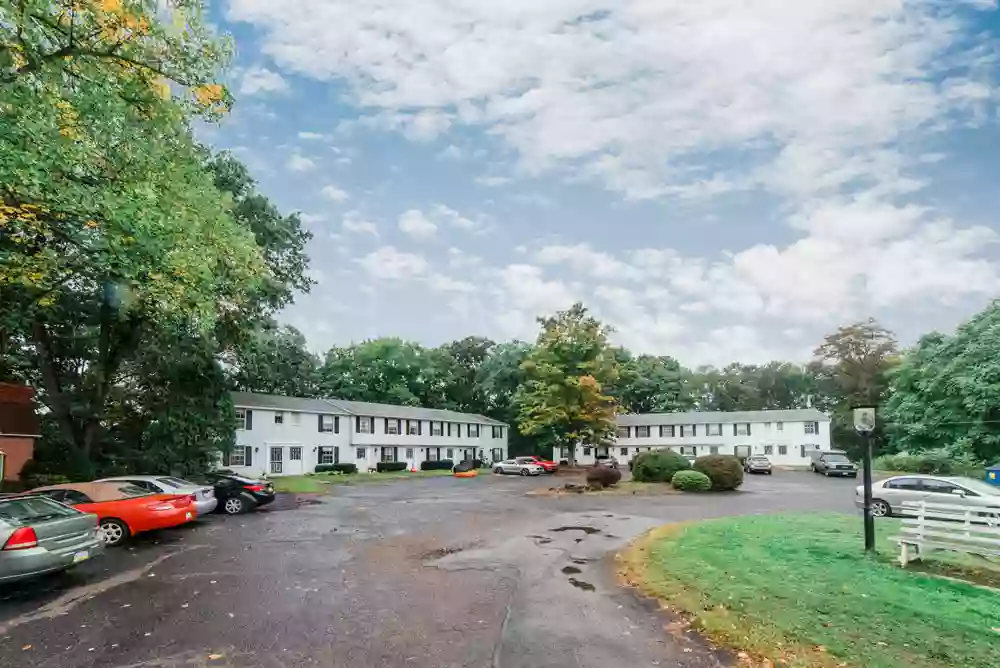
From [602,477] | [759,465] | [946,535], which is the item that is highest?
[946,535]

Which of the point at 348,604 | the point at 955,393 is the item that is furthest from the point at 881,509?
the point at 955,393

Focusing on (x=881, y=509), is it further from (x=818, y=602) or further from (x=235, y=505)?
(x=235, y=505)

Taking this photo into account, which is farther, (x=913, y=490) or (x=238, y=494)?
(x=238, y=494)

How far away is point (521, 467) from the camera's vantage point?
161 ft

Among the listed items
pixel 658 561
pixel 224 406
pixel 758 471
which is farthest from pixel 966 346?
pixel 224 406

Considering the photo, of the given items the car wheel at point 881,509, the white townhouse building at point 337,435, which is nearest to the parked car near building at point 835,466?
the car wheel at point 881,509

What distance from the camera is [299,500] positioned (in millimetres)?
24375

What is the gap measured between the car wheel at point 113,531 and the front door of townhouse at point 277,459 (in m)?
32.5

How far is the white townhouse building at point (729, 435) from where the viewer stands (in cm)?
6544

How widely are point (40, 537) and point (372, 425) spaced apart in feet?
147

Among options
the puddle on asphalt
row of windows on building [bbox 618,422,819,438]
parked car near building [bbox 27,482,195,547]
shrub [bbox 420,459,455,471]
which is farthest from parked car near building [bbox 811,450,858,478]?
parked car near building [bbox 27,482,195,547]

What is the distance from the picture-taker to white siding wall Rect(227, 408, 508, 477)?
43781mm

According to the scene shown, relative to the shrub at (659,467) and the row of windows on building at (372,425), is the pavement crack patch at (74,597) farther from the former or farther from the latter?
the row of windows on building at (372,425)

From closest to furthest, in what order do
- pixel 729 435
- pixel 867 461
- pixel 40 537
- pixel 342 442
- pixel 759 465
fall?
pixel 40 537, pixel 867 461, pixel 759 465, pixel 342 442, pixel 729 435
